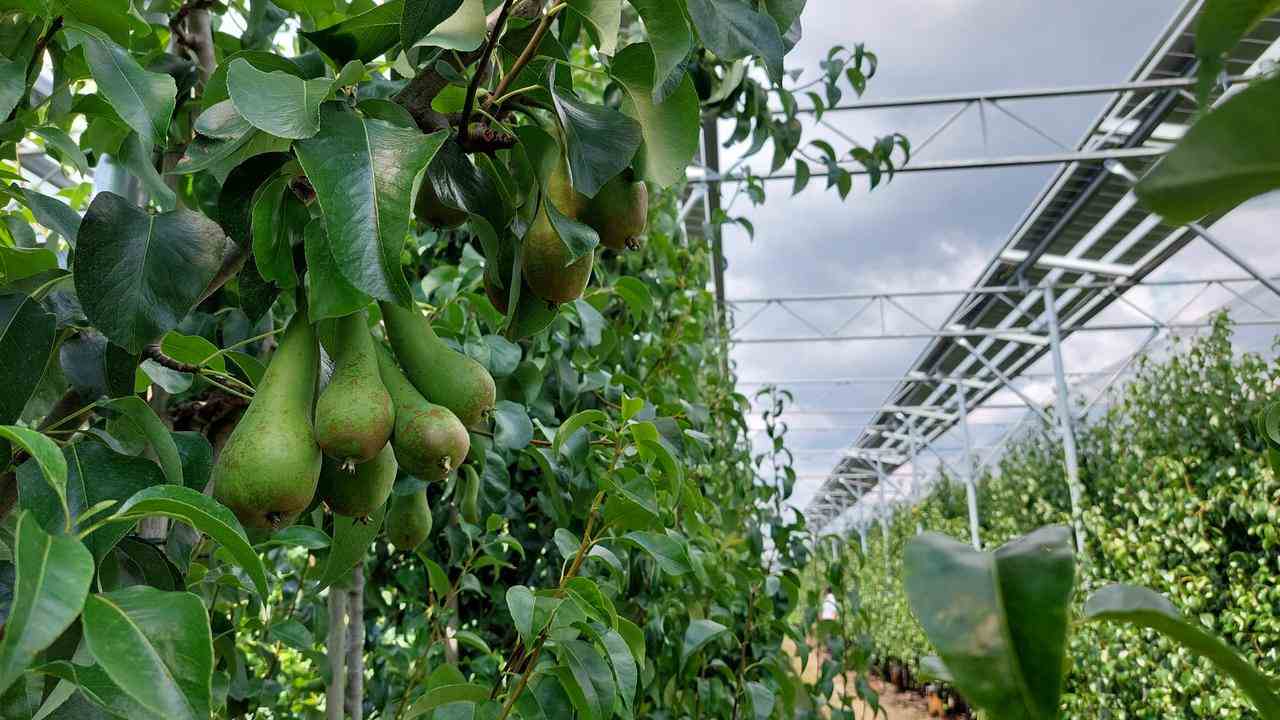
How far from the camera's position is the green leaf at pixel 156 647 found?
1.03 feet

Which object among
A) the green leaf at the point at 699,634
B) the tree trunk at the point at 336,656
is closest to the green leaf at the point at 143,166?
the tree trunk at the point at 336,656

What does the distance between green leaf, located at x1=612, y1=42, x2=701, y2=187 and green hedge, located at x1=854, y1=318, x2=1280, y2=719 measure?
465 centimetres

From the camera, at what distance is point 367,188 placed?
0.43 metres

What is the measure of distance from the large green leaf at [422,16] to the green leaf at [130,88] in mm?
194

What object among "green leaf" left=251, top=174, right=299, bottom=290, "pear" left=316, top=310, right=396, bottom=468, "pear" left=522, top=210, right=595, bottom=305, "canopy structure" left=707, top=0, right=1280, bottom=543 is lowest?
"pear" left=316, top=310, right=396, bottom=468

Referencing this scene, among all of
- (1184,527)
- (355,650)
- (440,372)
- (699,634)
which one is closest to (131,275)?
(440,372)

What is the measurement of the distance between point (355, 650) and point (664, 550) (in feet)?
1.24

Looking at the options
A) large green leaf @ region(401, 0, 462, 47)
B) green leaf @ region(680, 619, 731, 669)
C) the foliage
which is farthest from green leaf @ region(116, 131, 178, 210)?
green leaf @ region(680, 619, 731, 669)

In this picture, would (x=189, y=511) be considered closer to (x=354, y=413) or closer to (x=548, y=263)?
(x=354, y=413)

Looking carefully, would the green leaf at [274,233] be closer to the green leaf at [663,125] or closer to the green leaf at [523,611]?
the green leaf at [663,125]

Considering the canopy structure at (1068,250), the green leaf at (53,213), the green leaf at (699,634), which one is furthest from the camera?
the canopy structure at (1068,250)

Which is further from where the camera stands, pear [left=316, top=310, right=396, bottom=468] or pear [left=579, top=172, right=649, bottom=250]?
pear [left=579, top=172, right=649, bottom=250]

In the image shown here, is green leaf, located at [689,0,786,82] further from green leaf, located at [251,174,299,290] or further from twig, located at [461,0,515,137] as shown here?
green leaf, located at [251,174,299,290]

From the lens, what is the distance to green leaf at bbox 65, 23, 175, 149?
545 mm
